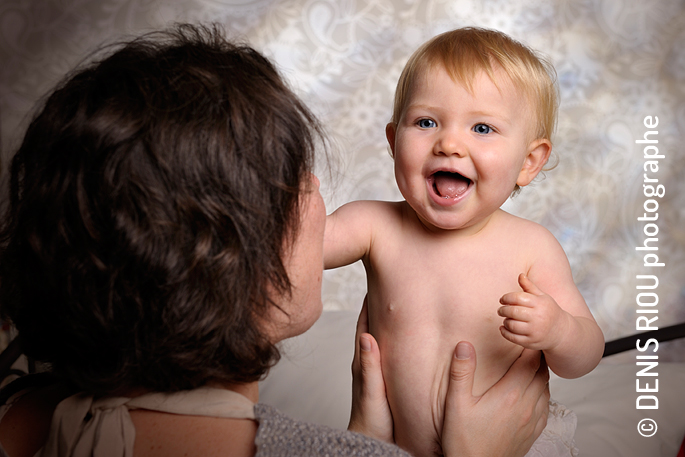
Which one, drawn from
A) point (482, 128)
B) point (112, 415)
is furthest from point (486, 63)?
point (112, 415)

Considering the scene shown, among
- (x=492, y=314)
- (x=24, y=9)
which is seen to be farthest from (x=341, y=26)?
(x=492, y=314)

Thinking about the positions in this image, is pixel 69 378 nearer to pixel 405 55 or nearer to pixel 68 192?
pixel 68 192

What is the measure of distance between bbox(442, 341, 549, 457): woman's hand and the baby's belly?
3cm

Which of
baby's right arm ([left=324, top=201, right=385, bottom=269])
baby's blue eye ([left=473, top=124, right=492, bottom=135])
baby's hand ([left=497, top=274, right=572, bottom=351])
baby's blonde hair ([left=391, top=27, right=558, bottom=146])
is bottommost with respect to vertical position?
baby's hand ([left=497, top=274, right=572, bottom=351])

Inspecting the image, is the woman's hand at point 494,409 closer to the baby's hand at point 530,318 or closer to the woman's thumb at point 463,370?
the woman's thumb at point 463,370

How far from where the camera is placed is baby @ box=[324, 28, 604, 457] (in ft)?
3.47

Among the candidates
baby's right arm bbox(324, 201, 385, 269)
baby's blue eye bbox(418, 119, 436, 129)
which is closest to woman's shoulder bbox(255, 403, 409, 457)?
baby's right arm bbox(324, 201, 385, 269)

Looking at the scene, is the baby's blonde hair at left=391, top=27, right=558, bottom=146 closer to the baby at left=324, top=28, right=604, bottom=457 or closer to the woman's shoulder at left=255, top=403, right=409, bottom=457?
the baby at left=324, top=28, right=604, bottom=457

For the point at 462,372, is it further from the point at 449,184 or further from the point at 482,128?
the point at 482,128

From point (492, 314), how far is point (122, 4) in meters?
2.11

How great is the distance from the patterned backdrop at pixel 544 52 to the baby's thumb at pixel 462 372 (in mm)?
1390

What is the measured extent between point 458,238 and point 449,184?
133 mm

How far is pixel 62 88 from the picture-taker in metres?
0.75

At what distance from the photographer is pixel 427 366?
1119mm
